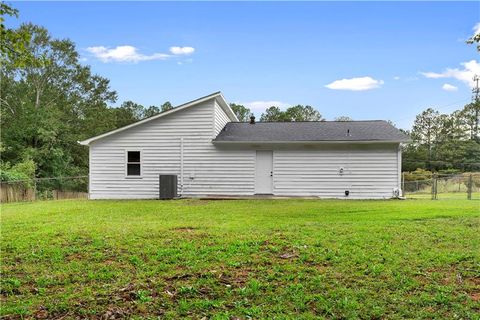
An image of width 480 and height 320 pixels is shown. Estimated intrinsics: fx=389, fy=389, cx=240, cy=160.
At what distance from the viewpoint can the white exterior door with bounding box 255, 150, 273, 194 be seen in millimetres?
15234

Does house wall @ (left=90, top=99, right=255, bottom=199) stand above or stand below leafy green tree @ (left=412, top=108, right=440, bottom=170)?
below

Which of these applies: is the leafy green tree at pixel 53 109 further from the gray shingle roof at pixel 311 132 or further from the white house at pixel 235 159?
the gray shingle roof at pixel 311 132

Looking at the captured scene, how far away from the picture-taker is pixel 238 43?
708 inches

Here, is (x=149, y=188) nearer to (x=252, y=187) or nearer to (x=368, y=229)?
(x=252, y=187)

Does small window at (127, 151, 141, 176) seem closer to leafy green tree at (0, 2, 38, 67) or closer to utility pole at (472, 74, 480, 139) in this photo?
leafy green tree at (0, 2, 38, 67)

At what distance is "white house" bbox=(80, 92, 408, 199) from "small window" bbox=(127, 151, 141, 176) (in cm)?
4

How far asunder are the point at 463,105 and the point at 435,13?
133 feet

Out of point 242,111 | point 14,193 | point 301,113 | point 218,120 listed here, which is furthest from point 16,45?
point 301,113

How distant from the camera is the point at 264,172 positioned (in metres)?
15.3

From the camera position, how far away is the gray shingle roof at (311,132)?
14.8 m

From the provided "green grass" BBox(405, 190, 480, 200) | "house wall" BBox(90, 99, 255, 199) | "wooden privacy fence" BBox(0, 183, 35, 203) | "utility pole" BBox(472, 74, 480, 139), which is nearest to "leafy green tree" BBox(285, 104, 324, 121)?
"utility pole" BBox(472, 74, 480, 139)

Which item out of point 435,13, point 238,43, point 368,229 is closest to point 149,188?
point 238,43

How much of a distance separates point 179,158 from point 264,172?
342cm

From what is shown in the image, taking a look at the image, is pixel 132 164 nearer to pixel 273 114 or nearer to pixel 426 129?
pixel 273 114
